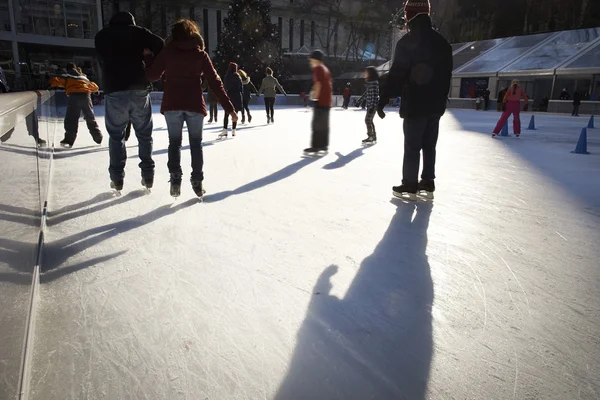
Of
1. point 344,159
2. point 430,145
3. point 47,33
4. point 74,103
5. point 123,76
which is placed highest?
point 47,33

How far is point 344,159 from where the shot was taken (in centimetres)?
566

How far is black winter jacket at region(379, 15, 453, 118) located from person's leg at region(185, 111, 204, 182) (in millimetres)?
1532

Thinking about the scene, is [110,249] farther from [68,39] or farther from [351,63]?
[351,63]

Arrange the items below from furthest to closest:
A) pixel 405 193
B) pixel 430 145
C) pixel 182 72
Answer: pixel 405 193
pixel 430 145
pixel 182 72

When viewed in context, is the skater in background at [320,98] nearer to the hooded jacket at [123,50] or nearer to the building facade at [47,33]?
the hooded jacket at [123,50]

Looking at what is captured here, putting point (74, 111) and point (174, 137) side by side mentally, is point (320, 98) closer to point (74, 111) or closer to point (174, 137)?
point (174, 137)

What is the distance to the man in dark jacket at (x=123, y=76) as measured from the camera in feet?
10.5

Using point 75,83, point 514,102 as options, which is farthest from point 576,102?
point 75,83

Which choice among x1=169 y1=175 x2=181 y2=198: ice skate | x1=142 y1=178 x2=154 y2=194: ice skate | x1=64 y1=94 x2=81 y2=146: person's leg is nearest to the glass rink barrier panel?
x1=169 y1=175 x2=181 y2=198: ice skate

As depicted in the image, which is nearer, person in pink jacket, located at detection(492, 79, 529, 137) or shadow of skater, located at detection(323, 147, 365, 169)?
shadow of skater, located at detection(323, 147, 365, 169)

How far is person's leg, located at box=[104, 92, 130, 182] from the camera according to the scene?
3299 mm

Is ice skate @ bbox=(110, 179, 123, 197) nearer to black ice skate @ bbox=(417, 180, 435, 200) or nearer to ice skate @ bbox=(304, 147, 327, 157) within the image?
black ice skate @ bbox=(417, 180, 435, 200)

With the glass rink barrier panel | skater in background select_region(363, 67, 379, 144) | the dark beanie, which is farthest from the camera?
skater in background select_region(363, 67, 379, 144)

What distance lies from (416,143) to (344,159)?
219 cm
